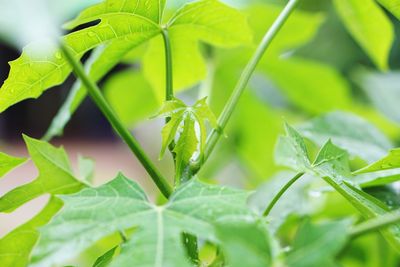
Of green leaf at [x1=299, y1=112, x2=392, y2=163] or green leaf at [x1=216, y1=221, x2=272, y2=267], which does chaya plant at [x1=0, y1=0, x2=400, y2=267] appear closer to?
green leaf at [x1=216, y1=221, x2=272, y2=267]

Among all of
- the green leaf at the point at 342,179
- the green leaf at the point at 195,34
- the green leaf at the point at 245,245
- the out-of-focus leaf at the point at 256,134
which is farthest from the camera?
the out-of-focus leaf at the point at 256,134

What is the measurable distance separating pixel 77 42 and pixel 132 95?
0.68 m

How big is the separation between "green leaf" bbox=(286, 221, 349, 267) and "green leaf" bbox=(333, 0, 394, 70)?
539 mm

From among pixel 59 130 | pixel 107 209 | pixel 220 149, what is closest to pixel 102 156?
pixel 220 149

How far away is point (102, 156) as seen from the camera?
475 centimetres

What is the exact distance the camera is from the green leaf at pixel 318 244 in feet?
1.07

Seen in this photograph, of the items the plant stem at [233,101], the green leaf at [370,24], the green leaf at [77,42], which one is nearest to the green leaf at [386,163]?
the plant stem at [233,101]

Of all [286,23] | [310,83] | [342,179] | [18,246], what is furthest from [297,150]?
[310,83]

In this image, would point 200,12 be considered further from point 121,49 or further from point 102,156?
point 102,156

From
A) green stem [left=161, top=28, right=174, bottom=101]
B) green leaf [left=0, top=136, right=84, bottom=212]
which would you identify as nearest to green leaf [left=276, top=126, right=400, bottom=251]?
green stem [left=161, top=28, right=174, bottom=101]

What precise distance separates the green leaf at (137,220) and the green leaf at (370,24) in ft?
1.61

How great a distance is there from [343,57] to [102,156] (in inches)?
118

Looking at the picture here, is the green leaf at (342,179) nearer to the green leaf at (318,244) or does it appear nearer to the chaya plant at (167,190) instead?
the chaya plant at (167,190)

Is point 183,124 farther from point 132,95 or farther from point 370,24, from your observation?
point 132,95
